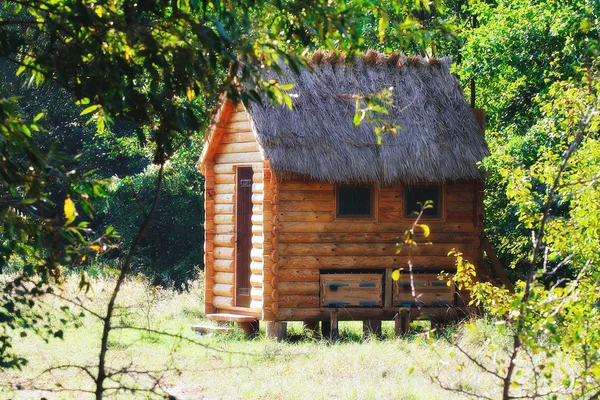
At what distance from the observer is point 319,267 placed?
14.3m

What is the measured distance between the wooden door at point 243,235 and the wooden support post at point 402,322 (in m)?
2.44

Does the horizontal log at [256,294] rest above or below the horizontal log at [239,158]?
below

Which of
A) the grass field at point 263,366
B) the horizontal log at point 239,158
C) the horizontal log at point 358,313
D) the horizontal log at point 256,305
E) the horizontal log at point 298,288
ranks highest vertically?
the horizontal log at point 239,158

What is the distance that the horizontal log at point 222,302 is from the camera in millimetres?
15180

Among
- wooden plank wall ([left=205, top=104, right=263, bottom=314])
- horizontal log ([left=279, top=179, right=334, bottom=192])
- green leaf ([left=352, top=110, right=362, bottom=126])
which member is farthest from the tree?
wooden plank wall ([left=205, top=104, right=263, bottom=314])

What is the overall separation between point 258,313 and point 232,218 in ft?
5.67

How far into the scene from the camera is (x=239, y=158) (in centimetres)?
1499

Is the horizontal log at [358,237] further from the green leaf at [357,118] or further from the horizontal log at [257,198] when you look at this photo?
the green leaf at [357,118]

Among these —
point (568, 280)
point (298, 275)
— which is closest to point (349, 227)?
point (298, 275)

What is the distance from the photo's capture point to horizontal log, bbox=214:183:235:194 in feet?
50.2

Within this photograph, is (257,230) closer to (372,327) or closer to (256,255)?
(256,255)

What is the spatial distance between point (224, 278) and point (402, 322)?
2.99 m

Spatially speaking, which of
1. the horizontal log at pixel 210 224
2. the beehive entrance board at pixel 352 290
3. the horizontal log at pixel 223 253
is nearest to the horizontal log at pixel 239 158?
the horizontal log at pixel 210 224

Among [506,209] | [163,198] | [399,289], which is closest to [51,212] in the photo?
[399,289]
